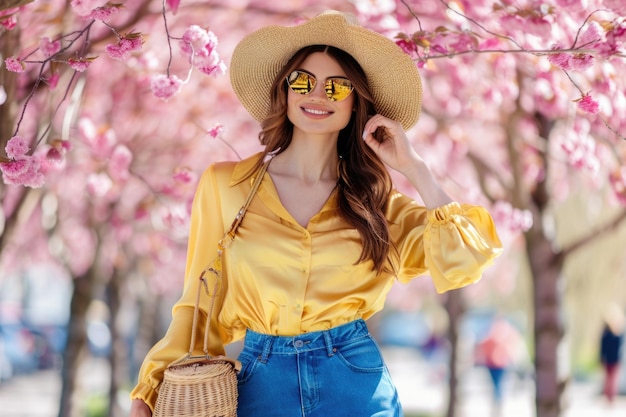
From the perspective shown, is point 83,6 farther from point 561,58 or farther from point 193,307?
point 561,58

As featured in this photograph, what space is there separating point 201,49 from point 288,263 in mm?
1174

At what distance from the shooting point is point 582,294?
31.2 feet

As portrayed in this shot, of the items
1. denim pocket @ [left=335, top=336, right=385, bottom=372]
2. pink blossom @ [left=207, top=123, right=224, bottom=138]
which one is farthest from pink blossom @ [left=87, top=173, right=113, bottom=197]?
denim pocket @ [left=335, top=336, right=385, bottom=372]

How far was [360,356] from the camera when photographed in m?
2.76

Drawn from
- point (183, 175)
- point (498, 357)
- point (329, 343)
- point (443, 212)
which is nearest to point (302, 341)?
point (329, 343)

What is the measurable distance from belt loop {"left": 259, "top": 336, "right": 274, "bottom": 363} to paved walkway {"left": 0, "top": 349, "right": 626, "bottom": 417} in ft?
23.3

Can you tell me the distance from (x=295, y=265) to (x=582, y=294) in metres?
7.32

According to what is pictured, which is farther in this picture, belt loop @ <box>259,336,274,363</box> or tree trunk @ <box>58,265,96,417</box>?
tree trunk @ <box>58,265,96,417</box>

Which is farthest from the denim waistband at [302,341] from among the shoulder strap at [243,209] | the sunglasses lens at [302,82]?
the sunglasses lens at [302,82]

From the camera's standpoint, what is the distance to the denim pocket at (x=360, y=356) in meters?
2.73

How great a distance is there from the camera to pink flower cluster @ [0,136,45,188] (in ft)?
10.9

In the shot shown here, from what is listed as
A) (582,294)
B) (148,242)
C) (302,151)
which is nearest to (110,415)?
(148,242)

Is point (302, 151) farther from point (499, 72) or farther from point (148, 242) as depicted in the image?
point (148, 242)

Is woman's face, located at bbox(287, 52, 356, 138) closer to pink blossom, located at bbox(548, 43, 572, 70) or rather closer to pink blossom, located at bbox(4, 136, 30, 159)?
pink blossom, located at bbox(548, 43, 572, 70)
